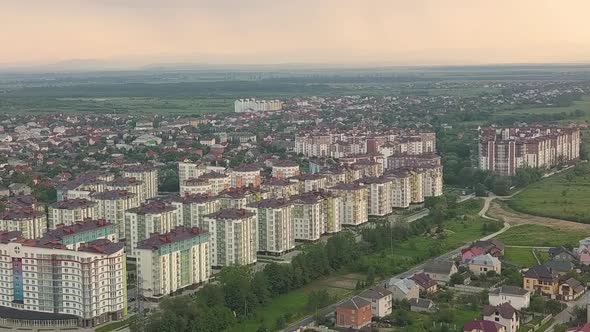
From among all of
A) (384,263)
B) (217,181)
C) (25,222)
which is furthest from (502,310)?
(217,181)

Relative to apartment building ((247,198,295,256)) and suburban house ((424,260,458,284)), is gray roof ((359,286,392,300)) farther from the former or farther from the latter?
apartment building ((247,198,295,256))

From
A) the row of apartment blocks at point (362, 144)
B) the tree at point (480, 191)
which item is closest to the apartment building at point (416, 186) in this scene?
the tree at point (480, 191)

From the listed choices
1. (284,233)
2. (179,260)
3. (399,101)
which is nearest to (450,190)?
(284,233)

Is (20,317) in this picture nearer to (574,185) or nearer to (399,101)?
(574,185)

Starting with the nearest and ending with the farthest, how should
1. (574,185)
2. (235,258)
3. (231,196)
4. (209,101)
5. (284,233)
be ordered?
(235,258), (284,233), (231,196), (574,185), (209,101)

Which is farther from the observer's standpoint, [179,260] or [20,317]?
[179,260]

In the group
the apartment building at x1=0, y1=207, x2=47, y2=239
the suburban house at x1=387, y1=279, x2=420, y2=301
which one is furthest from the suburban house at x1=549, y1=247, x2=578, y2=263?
the apartment building at x1=0, y1=207, x2=47, y2=239

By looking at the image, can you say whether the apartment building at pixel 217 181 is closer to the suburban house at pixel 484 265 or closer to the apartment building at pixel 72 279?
the suburban house at pixel 484 265
